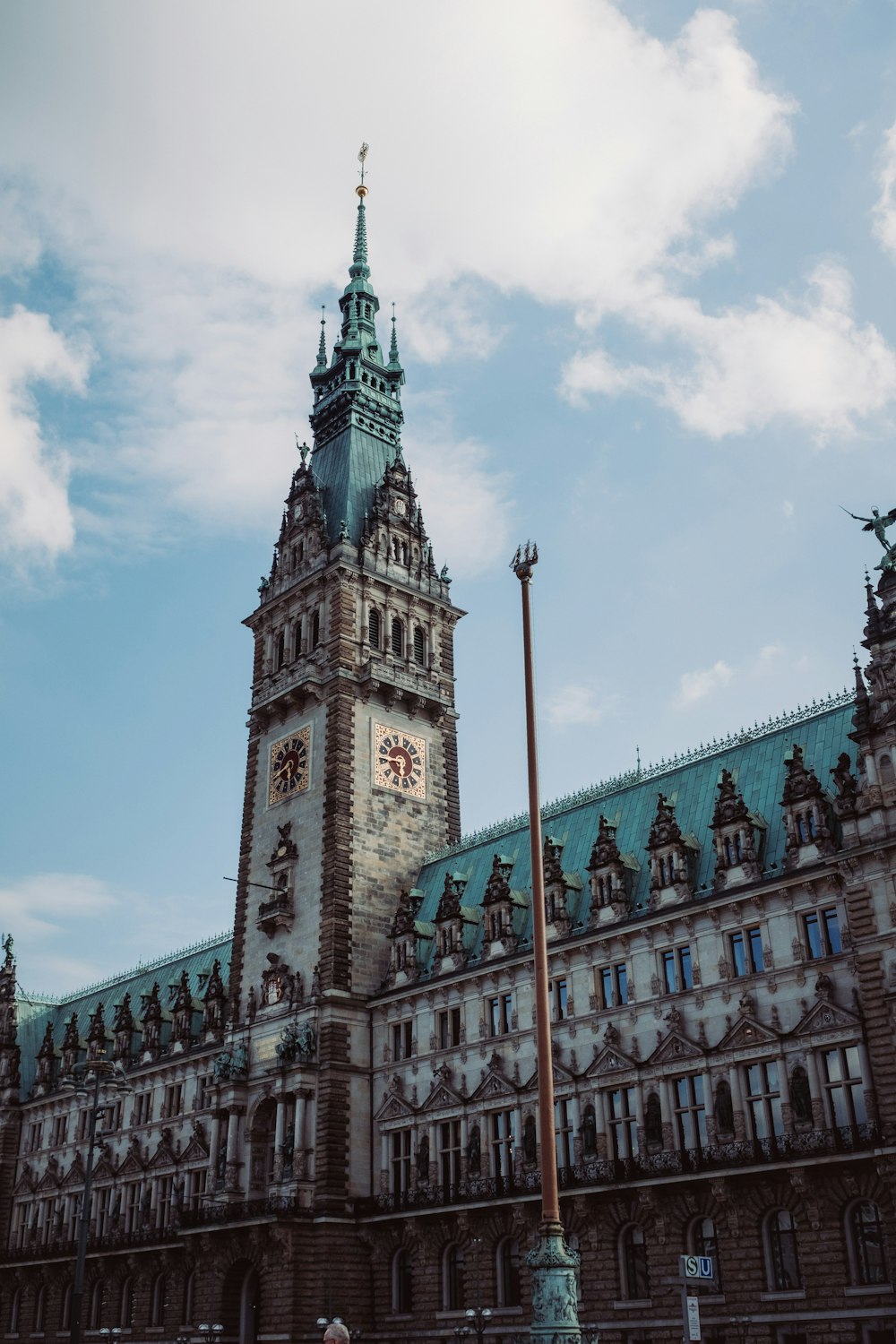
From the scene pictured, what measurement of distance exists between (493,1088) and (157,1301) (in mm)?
29759

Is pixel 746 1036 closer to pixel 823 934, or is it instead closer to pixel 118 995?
pixel 823 934

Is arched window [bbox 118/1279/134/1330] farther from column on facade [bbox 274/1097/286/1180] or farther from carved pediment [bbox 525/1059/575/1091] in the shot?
carved pediment [bbox 525/1059/575/1091]

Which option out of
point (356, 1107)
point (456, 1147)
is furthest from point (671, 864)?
point (356, 1107)

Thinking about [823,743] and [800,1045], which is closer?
[800,1045]

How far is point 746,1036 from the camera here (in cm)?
5131

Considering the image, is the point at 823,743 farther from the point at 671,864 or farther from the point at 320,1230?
the point at 320,1230

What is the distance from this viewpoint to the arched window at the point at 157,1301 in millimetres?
74938

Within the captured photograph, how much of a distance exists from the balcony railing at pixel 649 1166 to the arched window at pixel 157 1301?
19.2 meters

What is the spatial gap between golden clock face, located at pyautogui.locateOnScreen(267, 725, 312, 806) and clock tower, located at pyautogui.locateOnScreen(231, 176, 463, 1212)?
104 mm

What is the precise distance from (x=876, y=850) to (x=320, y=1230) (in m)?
32.9

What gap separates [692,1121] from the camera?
173ft

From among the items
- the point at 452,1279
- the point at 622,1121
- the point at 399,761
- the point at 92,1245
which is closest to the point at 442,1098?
the point at 452,1279

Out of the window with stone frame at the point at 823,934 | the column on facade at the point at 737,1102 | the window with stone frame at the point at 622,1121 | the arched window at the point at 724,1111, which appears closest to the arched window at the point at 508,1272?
the window with stone frame at the point at 622,1121

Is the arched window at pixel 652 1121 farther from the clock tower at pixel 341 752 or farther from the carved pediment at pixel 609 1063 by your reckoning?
the clock tower at pixel 341 752
